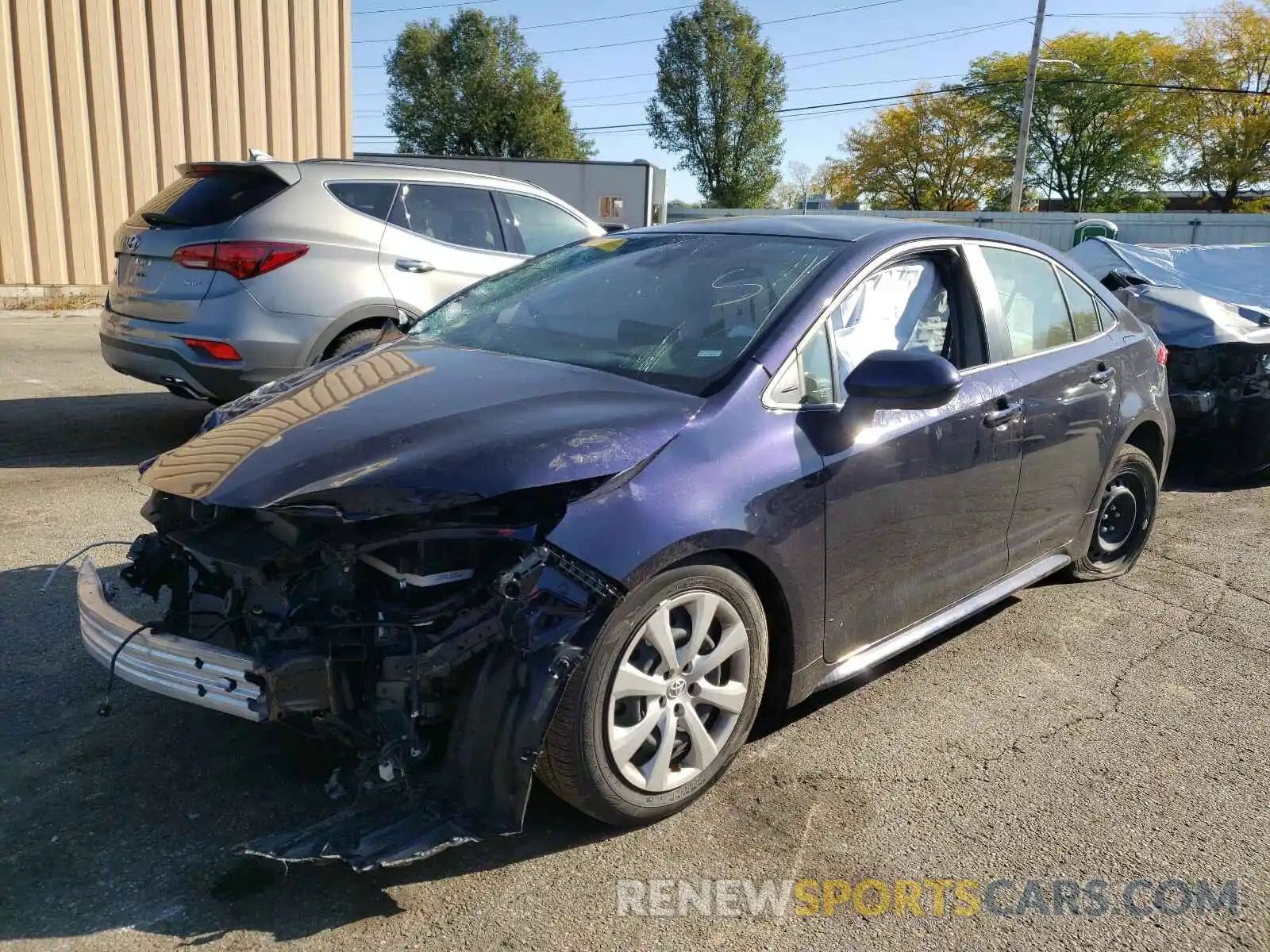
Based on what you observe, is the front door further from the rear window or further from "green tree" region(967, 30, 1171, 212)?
"green tree" region(967, 30, 1171, 212)

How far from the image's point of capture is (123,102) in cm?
1505

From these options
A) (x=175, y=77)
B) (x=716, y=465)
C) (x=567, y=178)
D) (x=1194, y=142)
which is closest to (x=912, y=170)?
(x=1194, y=142)

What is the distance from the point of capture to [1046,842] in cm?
278

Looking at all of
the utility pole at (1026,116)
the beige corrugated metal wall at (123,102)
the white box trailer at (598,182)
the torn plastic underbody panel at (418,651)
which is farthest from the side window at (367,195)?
the utility pole at (1026,116)

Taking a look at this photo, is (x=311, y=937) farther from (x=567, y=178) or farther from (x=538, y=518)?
(x=567, y=178)

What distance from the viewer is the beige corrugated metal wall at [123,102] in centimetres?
1416

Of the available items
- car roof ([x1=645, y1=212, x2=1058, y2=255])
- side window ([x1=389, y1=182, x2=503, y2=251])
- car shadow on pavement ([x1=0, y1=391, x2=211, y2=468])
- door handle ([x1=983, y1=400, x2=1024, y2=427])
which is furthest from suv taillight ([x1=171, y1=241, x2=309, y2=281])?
door handle ([x1=983, y1=400, x2=1024, y2=427])

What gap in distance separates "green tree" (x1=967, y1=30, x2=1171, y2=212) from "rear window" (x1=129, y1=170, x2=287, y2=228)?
2324 inches

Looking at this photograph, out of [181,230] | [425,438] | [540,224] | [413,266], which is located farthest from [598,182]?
[425,438]

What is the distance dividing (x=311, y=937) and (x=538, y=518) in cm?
107

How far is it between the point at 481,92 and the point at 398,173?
5156 cm

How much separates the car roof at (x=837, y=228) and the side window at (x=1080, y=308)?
325mm

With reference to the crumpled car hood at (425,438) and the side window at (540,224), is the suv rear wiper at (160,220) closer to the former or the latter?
the side window at (540,224)

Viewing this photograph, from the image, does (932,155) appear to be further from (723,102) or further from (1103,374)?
(1103,374)
